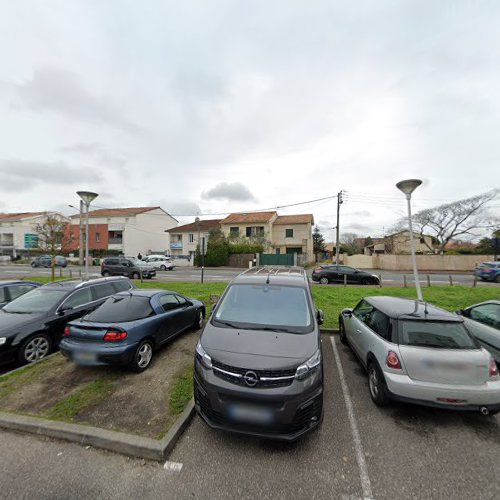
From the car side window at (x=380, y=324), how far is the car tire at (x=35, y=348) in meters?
6.29

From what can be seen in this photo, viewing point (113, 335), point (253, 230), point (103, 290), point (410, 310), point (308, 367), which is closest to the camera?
point (308, 367)

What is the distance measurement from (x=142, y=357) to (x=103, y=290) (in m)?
2.90

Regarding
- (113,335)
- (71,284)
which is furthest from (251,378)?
(71,284)

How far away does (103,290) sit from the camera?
6.29 metres

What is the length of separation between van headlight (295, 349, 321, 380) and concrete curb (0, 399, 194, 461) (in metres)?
1.57

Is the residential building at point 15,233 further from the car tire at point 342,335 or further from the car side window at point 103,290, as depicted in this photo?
the car tire at point 342,335

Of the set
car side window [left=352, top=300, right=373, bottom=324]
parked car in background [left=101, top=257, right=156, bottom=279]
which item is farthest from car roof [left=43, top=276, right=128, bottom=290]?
parked car in background [left=101, top=257, right=156, bottom=279]

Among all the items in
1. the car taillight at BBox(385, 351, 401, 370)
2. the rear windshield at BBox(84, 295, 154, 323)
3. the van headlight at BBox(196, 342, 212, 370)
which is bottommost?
the car taillight at BBox(385, 351, 401, 370)

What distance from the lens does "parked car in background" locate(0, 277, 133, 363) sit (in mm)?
4359

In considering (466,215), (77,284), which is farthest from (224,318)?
(466,215)

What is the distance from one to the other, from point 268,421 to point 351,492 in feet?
2.94

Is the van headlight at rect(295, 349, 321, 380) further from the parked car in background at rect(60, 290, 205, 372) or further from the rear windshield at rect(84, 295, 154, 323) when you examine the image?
the rear windshield at rect(84, 295, 154, 323)

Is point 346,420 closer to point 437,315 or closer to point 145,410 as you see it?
point 437,315

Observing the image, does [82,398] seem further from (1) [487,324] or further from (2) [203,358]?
(1) [487,324]
